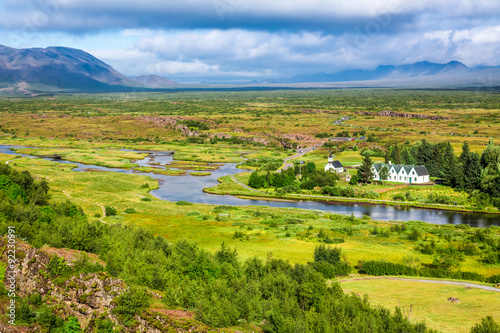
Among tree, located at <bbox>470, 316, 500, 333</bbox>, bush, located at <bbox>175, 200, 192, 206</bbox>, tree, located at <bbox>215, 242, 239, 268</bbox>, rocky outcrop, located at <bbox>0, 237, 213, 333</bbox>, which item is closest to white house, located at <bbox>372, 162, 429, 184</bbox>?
bush, located at <bbox>175, 200, 192, 206</bbox>

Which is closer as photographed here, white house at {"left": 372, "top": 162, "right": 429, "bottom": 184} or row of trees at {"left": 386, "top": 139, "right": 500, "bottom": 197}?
row of trees at {"left": 386, "top": 139, "right": 500, "bottom": 197}

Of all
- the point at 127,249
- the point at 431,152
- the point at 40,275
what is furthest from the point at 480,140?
the point at 40,275

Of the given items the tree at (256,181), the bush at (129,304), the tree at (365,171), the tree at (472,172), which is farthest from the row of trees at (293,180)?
the bush at (129,304)

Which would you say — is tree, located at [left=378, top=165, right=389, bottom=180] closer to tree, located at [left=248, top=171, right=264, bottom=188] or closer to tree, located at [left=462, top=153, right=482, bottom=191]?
tree, located at [left=462, top=153, right=482, bottom=191]

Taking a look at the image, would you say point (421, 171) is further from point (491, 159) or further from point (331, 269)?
point (331, 269)

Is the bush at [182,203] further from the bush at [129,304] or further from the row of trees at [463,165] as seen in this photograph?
the bush at [129,304]
